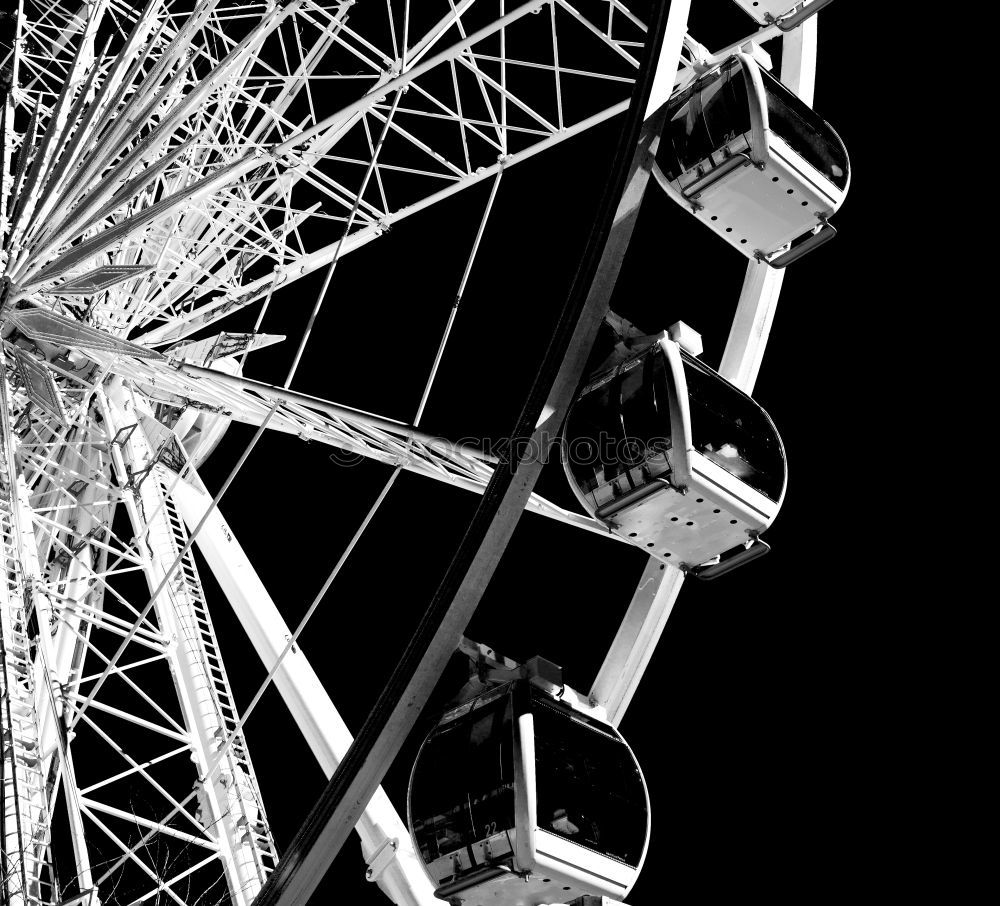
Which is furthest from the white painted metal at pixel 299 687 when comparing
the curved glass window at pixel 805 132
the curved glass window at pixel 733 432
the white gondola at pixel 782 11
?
the white gondola at pixel 782 11

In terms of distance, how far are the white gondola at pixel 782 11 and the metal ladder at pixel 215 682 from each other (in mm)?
4106

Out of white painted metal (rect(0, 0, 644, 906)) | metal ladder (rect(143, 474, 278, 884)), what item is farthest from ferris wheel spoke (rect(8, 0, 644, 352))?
metal ladder (rect(143, 474, 278, 884))

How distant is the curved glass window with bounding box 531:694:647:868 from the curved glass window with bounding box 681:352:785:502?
1.16 meters

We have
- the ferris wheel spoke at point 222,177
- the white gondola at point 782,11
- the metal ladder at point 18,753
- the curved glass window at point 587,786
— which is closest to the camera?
the curved glass window at point 587,786

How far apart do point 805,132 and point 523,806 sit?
3306mm

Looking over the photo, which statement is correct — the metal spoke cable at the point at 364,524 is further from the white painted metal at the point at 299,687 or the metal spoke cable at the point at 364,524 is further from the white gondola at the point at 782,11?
the white gondola at the point at 782,11

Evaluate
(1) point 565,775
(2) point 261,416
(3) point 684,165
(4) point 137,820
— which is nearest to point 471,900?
(1) point 565,775

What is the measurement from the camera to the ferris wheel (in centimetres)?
546

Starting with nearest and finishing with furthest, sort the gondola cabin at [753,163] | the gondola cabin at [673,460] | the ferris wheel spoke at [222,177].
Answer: the gondola cabin at [673,460], the gondola cabin at [753,163], the ferris wheel spoke at [222,177]

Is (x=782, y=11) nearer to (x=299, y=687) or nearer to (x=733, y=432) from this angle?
(x=733, y=432)

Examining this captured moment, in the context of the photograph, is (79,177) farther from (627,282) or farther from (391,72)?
(627,282)

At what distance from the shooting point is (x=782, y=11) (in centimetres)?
761

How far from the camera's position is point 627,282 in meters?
11.0

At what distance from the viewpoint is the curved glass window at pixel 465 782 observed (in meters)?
5.32
